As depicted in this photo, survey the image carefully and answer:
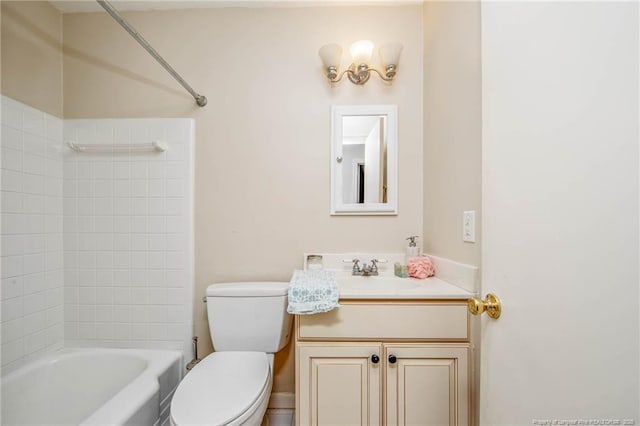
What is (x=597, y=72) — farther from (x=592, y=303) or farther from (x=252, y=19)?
(x=252, y=19)

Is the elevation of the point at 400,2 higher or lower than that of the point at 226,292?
higher

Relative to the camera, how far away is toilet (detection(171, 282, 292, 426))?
3.19 ft

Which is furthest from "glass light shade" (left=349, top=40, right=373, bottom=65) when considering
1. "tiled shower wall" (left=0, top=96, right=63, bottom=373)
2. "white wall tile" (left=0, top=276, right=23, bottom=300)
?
"white wall tile" (left=0, top=276, right=23, bottom=300)

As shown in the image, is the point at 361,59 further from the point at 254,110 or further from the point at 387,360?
the point at 387,360

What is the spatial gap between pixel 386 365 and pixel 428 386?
0.18m

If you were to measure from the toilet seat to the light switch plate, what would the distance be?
3.46ft

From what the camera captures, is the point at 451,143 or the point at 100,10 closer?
the point at 451,143

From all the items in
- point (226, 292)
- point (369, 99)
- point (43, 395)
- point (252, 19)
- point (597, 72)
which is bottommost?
point (43, 395)

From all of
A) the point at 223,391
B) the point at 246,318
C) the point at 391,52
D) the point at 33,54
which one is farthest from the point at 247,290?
the point at 33,54

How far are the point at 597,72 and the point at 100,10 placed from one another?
235 cm

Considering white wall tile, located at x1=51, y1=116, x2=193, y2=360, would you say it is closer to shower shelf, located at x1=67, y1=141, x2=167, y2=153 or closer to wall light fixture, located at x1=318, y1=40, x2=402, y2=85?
shower shelf, located at x1=67, y1=141, x2=167, y2=153

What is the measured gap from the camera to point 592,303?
42cm

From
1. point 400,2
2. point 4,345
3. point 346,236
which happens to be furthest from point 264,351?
point 400,2

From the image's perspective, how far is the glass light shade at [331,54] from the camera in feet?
4.64
